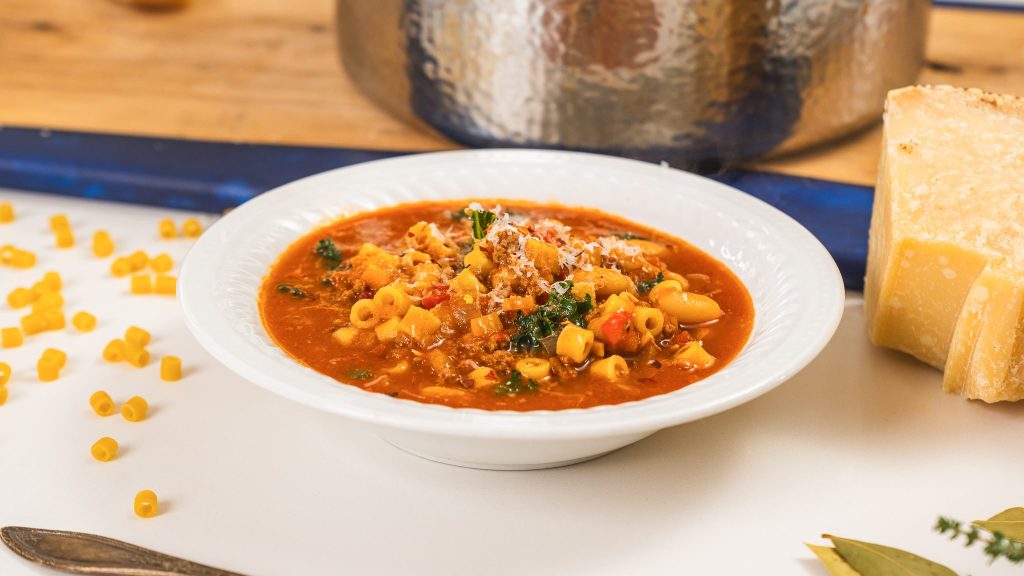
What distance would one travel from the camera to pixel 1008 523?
1962 millimetres

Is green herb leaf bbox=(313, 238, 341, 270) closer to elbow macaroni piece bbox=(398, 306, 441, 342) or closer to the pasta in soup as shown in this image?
the pasta in soup

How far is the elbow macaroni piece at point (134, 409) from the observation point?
2307 mm

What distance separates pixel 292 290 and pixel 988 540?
1443mm

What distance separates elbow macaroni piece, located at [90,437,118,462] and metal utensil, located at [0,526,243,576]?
10.1 inches

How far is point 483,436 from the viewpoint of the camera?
181 cm

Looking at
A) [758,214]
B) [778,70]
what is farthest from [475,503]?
[778,70]

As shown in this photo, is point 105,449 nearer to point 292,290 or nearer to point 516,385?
point 292,290

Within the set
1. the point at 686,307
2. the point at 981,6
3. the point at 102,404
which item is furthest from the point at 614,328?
the point at 981,6

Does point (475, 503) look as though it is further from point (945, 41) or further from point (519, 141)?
point (945, 41)

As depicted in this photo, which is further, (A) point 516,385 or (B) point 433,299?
(B) point 433,299

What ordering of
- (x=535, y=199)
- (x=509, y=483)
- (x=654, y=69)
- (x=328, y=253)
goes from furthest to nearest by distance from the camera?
(x=654, y=69) < (x=535, y=199) < (x=328, y=253) < (x=509, y=483)

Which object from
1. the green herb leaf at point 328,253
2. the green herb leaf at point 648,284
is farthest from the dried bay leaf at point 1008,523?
the green herb leaf at point 328,253

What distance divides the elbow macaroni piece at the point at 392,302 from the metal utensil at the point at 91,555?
0.60m

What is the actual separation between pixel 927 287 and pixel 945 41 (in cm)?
226
